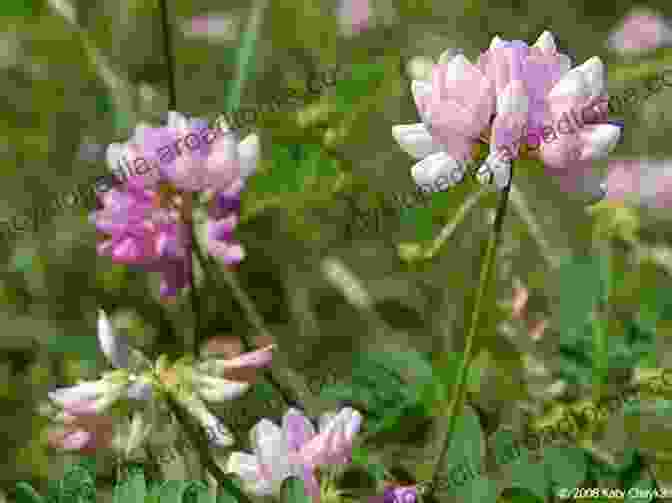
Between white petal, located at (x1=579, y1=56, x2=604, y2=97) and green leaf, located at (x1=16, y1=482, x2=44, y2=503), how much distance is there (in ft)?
1.92

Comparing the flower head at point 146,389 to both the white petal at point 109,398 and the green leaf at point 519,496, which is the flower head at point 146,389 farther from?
the green leaf at point 519,496

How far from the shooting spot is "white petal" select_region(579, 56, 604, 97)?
3.46ft

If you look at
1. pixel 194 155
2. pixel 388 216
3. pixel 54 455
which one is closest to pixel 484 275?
pixel 194 155

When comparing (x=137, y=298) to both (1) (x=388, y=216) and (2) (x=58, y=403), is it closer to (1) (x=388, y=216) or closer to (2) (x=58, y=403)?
(1) (x=388, y=216)

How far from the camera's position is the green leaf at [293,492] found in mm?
1012

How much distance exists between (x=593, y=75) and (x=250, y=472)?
45 cm

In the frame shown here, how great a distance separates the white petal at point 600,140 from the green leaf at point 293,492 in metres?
0.37

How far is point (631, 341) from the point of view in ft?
5.18

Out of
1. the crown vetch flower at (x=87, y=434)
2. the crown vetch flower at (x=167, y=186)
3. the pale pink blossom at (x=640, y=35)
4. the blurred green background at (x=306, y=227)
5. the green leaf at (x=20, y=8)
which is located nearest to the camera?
the crown vetch flower at (x=87, y=434)

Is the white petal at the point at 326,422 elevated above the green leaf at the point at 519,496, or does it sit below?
above

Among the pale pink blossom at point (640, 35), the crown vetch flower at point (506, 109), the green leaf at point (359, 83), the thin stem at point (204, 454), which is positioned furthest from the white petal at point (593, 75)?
the pale pink blossom at point (640, 35)

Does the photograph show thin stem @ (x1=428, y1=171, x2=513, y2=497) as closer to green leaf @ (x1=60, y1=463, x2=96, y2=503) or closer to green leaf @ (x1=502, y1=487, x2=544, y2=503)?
green leaf @ (x1=502, y1=487, x2=544, y2=503)

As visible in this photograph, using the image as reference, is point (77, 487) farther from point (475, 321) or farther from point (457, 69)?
point (457, 69)

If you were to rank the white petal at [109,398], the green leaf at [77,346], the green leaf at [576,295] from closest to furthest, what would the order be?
the white petal at [109,398] < the green leaf at [576,295] < the green leaf at [77,346]
